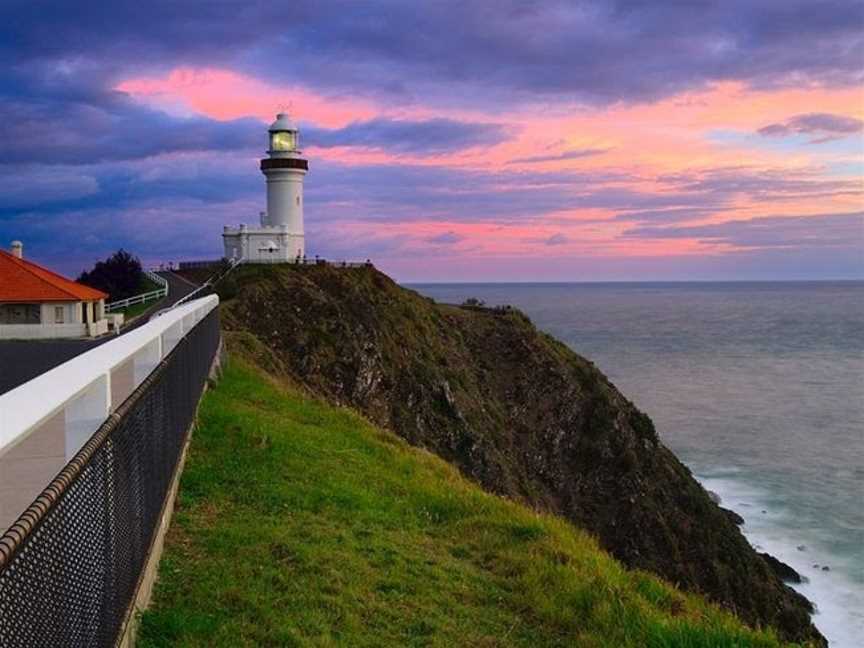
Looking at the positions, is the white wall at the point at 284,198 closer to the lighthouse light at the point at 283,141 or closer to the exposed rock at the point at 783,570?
the lighthouse light at the point at 283,141

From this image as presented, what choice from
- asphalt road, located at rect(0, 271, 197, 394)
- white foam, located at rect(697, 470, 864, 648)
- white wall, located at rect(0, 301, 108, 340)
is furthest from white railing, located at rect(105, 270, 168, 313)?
white foam, located at rect(697, 470, 864, 648)

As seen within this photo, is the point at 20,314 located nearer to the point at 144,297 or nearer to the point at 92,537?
the point at 144,297

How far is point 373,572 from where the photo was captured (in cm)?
733

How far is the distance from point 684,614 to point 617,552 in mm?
29315

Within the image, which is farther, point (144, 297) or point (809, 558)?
point (144, 297)

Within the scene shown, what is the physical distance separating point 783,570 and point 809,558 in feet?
6.80

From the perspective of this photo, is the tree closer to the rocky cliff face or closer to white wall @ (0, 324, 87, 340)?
the rocky cliff face

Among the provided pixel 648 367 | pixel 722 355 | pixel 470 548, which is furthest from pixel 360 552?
pixel 722 355

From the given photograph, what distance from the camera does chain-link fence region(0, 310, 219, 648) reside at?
286 cm

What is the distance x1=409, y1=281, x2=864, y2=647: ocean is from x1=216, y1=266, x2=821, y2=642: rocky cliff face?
8.57 feet

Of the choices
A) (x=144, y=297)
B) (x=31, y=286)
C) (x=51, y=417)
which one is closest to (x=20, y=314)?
(x=31, y=286)

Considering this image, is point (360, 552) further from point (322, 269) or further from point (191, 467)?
point (322, 269)

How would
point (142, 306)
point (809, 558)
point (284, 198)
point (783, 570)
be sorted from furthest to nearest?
point (284, 198)
point (142, 306)
point (809, 558)
point (783, 570)

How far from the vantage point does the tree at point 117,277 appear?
140 feet
